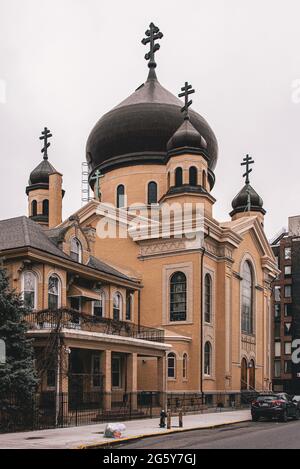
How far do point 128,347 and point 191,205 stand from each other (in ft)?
41.7

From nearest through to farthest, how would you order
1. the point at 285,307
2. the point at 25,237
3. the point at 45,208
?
1. the point at 25,237
2. the point at 45,208
3. the point at 285,307

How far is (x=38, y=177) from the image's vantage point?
52938 mm

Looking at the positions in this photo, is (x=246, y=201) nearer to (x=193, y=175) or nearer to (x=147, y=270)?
A: (x=193, y=175)

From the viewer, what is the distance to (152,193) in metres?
49.4

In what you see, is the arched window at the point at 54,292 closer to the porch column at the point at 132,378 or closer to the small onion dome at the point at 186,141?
the porch column at the point at 132,378

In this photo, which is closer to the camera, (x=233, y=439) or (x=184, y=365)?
(x=233, y=439)

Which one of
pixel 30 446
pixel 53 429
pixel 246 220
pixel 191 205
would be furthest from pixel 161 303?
pixel 30 446

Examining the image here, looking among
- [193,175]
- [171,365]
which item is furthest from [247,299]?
[171,365]

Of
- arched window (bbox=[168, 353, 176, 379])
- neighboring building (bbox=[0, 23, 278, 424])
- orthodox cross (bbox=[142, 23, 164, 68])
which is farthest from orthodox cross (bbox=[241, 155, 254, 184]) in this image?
arched window (bbox=[168, 353, 176, 379])

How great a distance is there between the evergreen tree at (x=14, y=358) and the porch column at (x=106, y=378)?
6.05m

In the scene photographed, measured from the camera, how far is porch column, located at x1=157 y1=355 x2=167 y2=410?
35500mm

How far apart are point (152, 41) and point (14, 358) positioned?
3532cm

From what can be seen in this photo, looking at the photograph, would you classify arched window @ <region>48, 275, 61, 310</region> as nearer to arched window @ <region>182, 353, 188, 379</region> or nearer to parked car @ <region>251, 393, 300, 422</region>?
parked car @ <region>251, 393, 300, 422</region>
